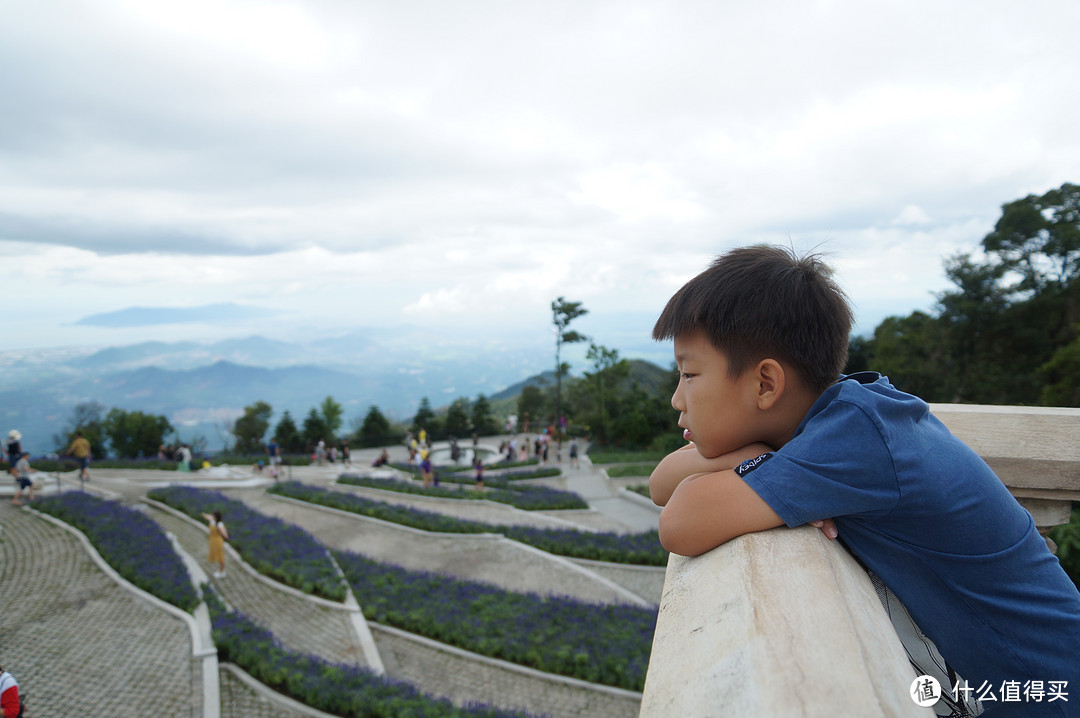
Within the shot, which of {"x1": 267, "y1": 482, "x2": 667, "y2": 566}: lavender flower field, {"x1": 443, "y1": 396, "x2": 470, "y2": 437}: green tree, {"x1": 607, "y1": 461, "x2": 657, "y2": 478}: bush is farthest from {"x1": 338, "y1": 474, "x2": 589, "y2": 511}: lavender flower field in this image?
{"x1": 443, "y1": 396, "x2": 470, "y2": 437}: green tree

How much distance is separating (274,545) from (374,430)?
26160 mm

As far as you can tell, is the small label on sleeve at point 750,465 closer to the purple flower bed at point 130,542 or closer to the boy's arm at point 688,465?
the boy's arm at point 688,465

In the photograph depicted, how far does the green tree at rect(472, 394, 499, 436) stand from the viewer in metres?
38.4

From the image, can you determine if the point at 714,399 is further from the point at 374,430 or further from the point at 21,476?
the point at 374,430

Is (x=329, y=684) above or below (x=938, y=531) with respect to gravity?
below

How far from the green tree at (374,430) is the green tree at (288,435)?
140 inches

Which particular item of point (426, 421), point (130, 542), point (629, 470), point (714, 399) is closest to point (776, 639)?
point (714, 399)

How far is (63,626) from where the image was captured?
8.19m

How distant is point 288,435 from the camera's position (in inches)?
1339

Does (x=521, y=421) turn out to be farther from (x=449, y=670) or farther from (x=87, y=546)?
(x=449, y=670)

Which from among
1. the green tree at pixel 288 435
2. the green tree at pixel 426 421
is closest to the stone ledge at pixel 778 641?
the green tree at pixel 288 435

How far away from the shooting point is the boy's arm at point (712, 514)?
3.88 feet

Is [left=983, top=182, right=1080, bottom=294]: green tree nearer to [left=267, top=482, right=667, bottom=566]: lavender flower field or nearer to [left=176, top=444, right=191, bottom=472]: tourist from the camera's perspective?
[left=267, top=482, right=667, bottom=566]: lavender flower field

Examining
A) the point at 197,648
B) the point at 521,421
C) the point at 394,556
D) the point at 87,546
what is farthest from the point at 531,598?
the point at 521,421
